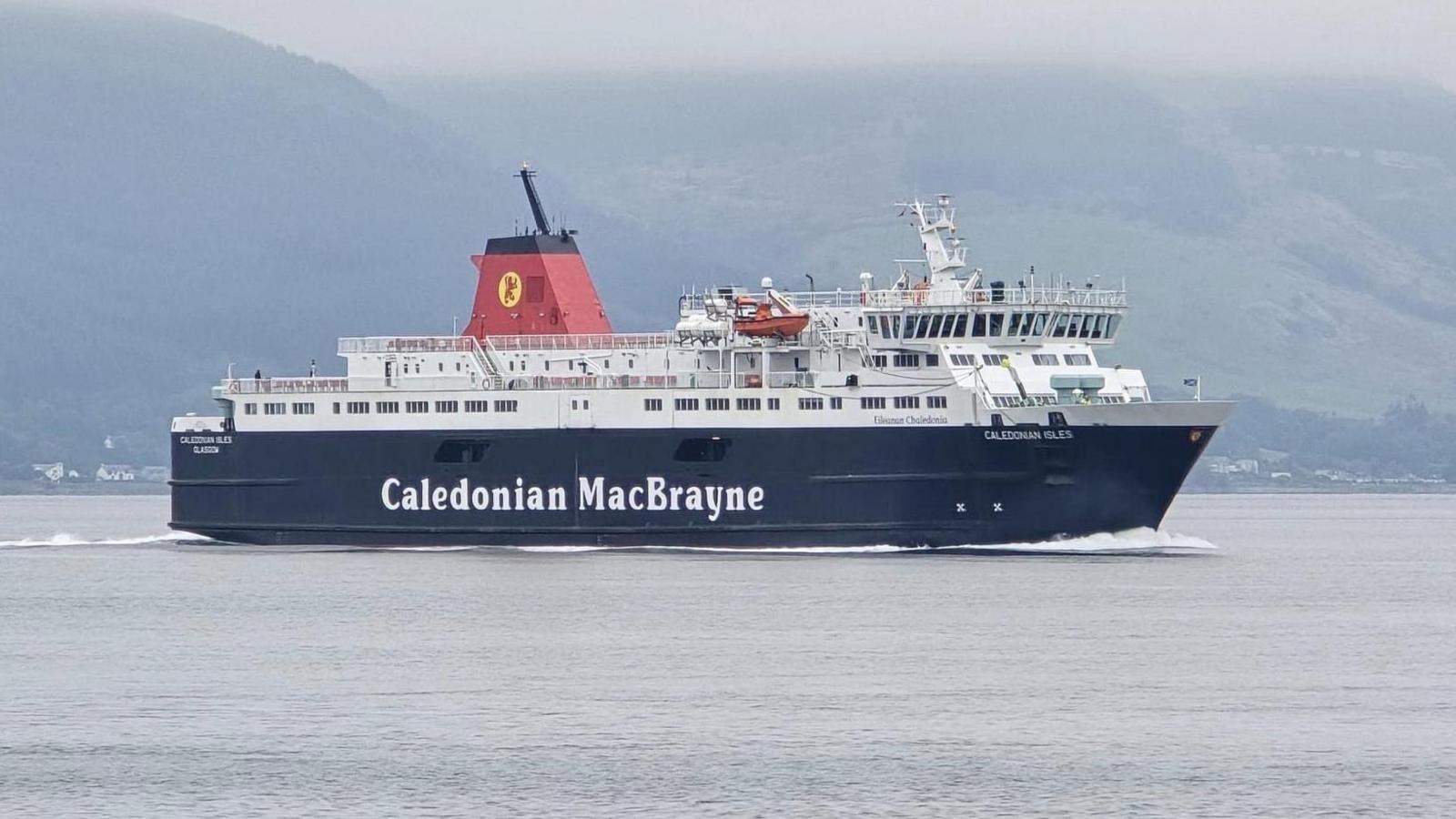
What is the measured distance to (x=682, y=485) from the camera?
63.4m

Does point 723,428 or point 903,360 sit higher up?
point 903,360

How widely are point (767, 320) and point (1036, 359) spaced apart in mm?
6273

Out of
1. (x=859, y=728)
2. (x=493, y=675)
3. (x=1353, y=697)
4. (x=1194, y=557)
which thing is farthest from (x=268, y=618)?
(x=1194, y=557)

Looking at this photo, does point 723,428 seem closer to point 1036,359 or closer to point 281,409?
point 1036,359

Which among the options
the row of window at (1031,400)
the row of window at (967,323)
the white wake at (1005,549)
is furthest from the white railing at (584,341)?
the row of window at (1031,400)

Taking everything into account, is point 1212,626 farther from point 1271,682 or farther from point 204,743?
point 204,743

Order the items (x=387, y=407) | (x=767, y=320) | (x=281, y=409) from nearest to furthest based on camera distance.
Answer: (x=767, y=320) → (x=387, y=407) → (x=281, y=409)

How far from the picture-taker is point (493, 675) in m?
43.1

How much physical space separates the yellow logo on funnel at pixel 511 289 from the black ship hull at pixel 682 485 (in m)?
5.06

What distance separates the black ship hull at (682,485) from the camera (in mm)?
60562

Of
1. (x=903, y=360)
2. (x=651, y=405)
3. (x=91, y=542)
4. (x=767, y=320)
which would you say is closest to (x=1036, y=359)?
(x=903, y=360)

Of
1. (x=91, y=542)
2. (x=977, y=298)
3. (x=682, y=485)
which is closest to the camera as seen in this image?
(x=977, y=298)

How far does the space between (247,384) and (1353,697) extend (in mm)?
35304

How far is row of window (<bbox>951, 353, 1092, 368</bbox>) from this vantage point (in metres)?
62.0
